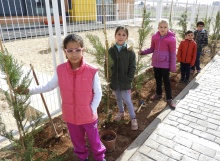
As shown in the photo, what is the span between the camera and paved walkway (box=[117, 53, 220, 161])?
303 cm

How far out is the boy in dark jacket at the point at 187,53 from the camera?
5449 mm

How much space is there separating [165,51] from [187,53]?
1.76 m

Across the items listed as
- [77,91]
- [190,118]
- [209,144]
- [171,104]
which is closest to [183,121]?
[190,118]

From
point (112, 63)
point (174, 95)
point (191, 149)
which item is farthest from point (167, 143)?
point (174, 95)

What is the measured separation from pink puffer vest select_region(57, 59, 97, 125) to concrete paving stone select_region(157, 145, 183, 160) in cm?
136

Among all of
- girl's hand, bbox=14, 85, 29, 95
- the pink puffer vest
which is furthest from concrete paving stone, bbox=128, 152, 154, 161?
girl's hand, bbox=14, 85, 29, 95

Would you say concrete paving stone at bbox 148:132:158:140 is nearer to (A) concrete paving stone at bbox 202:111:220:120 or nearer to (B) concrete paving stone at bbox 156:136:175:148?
(B) concrete paving stone at bbox 156:136:175:148

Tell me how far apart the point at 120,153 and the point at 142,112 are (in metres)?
1.35

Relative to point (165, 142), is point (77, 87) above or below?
above

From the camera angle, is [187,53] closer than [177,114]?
No

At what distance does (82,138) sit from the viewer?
271 cm

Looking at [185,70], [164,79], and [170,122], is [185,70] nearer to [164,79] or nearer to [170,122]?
[164,79]

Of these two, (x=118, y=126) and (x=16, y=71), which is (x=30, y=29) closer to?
(x=16, y=71)

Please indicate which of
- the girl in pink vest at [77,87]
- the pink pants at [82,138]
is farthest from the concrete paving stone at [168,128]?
the girl in pink vest at [77,87]
